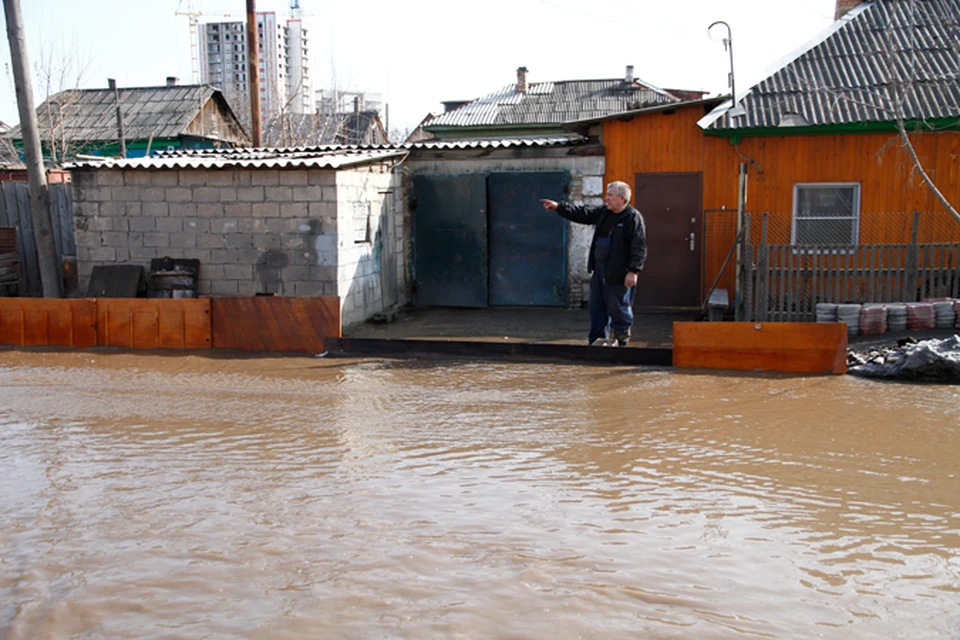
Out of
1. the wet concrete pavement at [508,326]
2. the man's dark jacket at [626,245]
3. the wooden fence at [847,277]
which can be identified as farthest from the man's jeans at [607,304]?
the wooden fence at [847,277]

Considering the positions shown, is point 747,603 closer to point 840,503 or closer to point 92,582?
point 840,503

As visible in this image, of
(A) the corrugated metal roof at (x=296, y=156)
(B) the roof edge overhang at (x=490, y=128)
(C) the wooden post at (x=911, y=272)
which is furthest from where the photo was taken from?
(B) the roof edge overhang at (x=490, y=128)

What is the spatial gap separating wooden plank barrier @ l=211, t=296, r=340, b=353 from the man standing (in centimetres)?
295

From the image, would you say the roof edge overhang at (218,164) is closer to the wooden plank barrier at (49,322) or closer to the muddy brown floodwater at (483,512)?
the wooden plank barrier at (49,322)

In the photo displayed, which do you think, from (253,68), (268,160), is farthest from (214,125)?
(268,160)

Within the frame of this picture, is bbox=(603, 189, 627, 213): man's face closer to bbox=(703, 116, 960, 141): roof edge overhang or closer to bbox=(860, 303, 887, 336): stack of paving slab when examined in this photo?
bbox=(860, 303, 887, 336): stack of paving slab

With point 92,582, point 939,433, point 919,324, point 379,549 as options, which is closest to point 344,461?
point 379,549

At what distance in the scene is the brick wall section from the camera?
11.2 meters

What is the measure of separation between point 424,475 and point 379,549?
3.95ft

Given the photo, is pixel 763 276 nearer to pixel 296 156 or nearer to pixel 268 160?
pixel 268 160

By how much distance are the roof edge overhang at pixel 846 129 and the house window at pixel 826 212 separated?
0.75m

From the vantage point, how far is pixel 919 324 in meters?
9.74

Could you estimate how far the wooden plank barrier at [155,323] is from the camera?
10445 millimetres

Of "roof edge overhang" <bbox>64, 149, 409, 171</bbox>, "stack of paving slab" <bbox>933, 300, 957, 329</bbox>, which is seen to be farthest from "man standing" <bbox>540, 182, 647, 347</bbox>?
"stack of paving slab" <bbox>933, 300, 957, 329</bbox>
